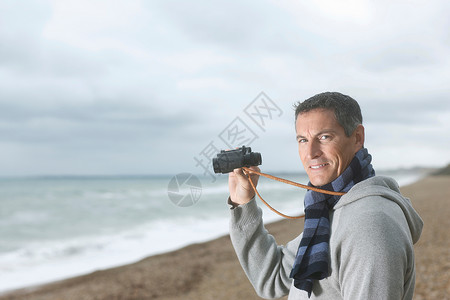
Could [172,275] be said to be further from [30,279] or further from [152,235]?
[152,235]

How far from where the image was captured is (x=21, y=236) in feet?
45.8

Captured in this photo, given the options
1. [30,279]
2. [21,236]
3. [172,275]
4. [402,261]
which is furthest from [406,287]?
[21,236]

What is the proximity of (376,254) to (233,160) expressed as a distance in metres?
0.65

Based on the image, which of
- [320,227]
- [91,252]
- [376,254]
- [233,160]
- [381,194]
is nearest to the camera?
[376,254]

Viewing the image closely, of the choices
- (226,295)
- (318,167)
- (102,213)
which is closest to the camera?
(318,167)

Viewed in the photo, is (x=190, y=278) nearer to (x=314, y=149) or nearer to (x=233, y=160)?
(x=233, y=160)

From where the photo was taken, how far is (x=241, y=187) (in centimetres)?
155

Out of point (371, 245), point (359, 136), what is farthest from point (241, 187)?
point (371, 245)

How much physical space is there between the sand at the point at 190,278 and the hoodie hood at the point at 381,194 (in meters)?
3.45

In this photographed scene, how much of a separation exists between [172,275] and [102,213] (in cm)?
1360

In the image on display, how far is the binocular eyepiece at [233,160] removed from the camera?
1.51 meters

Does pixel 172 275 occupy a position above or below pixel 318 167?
above

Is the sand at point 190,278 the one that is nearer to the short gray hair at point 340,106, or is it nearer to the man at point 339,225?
the man at point 339,225

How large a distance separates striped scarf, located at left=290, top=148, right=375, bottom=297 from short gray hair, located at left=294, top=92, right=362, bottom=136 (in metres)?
0.10
